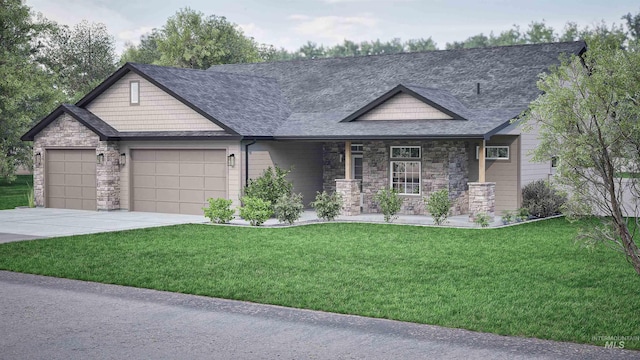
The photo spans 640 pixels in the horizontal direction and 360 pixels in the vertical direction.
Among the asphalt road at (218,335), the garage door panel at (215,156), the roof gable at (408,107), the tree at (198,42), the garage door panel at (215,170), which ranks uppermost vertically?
the tree at (198,42)

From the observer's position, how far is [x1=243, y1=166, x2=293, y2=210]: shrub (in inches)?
987

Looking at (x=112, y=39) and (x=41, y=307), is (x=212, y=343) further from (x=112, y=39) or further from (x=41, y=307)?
(x=112, y=39)

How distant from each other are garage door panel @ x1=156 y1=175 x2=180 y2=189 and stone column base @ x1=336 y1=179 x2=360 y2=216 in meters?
5.82

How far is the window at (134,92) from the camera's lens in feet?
91.1

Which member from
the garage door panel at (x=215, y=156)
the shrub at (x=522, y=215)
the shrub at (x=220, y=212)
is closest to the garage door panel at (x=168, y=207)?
the garage door panel at (x=215, y=156)

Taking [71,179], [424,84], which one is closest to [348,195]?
[424,84]

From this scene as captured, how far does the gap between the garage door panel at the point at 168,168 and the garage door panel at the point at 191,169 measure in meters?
0.23

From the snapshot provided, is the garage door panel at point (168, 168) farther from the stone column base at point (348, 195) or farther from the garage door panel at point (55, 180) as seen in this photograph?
the stone column base at point (348, 195)

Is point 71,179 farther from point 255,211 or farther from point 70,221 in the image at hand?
point 255,211

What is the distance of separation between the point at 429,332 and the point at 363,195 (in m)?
16.7

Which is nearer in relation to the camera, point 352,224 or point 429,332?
point 429,332

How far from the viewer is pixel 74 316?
10906mm

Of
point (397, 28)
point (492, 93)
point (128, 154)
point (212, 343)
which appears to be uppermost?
point (397, 28)

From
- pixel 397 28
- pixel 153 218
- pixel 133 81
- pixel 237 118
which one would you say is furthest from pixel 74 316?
pixel 397 28
